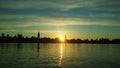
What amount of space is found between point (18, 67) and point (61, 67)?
957 centimetres

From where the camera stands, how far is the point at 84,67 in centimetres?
5041

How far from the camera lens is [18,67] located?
49500 mm

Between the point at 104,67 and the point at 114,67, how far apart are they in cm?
232

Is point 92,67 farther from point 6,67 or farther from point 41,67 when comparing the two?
point 6,67

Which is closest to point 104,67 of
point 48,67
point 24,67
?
point 48,67

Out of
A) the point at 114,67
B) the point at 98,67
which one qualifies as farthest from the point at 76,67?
the point at 114,67

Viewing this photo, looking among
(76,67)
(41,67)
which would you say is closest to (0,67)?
(41,67)

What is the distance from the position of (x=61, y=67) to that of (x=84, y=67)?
5.18m

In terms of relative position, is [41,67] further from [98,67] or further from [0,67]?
[98,67]

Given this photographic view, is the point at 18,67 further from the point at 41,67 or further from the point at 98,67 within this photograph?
the point at 98,67

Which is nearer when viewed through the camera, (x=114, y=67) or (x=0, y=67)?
(x=0, y=67)

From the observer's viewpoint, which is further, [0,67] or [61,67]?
[61,67]

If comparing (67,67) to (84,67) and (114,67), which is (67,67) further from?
(114,67)

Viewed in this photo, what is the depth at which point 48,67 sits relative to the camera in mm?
49906
